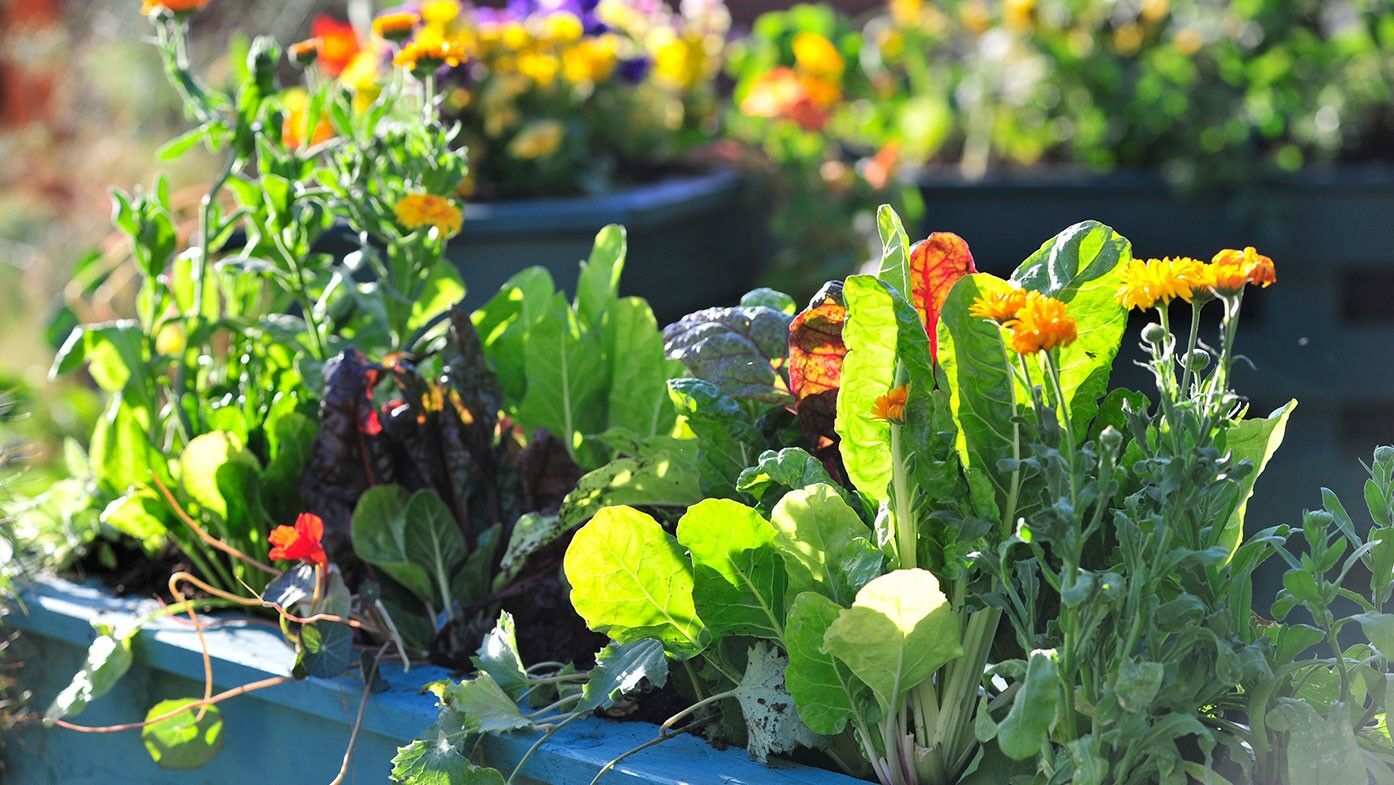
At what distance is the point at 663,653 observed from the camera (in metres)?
1.24

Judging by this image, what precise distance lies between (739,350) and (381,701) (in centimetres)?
48

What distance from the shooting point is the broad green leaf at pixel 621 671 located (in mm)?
1219

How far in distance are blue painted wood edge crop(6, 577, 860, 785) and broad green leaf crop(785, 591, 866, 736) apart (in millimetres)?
52

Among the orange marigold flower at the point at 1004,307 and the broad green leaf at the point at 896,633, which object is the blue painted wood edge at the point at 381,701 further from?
the orange marigold flower at the point at 1004,307

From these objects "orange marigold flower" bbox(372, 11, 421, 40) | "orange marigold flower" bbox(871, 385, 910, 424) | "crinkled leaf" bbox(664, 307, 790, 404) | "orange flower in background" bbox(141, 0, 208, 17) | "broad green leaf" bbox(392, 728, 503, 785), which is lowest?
"broad green leaf" bbox(392, 728, 503, 785)

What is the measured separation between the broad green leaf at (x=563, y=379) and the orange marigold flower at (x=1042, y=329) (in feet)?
2.38

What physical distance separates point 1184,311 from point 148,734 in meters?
3.04

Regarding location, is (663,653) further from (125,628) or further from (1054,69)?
(1054,69)

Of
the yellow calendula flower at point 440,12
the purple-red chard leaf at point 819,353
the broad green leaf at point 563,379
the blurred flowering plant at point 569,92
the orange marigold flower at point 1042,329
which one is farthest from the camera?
the blurred flowering plant at point 569,92

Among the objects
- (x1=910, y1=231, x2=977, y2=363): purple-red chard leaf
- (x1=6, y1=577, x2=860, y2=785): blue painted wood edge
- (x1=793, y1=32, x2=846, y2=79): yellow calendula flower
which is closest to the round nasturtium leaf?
(x1=6, y1=577, x2=860, y2=785): blue painted wood edge

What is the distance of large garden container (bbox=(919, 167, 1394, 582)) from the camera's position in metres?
3.57

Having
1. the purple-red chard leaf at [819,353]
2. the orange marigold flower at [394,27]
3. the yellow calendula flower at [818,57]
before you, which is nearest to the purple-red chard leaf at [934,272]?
the purple-red chard leaf at [819,353]

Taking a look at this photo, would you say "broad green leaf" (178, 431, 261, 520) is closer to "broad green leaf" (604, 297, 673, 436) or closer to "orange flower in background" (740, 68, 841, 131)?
"broad green leaf" (604, 297, 673, 436)

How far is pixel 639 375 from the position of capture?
1.60 m
